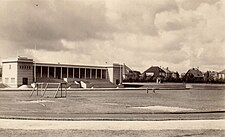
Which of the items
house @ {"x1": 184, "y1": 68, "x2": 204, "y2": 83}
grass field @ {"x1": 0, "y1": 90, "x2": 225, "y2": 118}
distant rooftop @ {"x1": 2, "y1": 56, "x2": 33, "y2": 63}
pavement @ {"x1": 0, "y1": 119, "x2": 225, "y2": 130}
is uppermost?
distant rooftop @ {"x1": 2, "y1": 56, "x2": 33, "y2": 63}

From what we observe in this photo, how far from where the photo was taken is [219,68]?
20.2 meters

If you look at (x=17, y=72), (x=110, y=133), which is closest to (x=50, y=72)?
(x=17, y=72)

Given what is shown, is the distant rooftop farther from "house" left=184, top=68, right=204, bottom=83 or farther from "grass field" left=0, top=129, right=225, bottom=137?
"grass field" left=0, top=129, right=225, bottom=137

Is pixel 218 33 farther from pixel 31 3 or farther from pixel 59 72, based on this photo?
pixel 59 72

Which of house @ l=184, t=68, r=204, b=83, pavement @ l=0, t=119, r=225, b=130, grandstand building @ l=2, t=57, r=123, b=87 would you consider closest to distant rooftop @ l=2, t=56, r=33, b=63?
grandstand building @ l=2, t=57, r=123, b=87

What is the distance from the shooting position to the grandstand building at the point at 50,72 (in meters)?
79.1

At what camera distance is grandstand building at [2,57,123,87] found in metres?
79.1

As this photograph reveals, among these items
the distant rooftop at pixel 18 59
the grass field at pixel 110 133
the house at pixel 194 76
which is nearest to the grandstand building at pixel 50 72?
the distant rooftop at pixel 18 59

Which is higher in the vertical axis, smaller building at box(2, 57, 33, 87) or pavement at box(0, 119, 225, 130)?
smaller building at box(2, 57, 33, 87)

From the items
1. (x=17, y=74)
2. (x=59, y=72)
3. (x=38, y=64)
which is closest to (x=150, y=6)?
(x=17, y=74)

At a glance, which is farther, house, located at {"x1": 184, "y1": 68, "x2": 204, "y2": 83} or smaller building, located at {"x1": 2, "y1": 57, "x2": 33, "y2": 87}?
house, located at {"x1": 184, "y1": 68, "x2": 204, "y2": 83}

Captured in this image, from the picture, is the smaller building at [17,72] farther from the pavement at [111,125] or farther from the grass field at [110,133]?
the grass field at [110,133]

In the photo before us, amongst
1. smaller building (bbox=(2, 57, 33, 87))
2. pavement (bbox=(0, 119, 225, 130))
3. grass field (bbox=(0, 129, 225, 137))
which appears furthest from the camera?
smaller building (bbox=(2, 57, 33, 87))

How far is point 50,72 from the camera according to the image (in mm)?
96812
